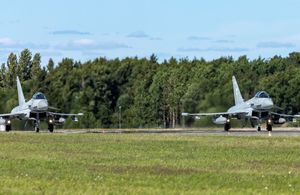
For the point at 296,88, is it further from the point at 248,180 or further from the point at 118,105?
the point at 248,180

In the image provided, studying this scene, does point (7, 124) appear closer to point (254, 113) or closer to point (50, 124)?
point (50, 124)

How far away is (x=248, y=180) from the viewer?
21016 millimetres

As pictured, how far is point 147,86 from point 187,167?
119m

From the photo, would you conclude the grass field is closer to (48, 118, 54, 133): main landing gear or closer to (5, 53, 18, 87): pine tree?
(48, 118, 54, 133): main landing gear

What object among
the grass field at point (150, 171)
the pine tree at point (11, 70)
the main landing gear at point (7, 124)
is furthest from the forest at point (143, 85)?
the grass field at point (150, 171)

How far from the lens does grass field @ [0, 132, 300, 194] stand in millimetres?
18984

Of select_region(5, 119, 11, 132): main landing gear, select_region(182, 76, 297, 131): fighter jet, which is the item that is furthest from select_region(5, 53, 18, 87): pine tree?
select_region(182, 76, 297, 131): fighter jet

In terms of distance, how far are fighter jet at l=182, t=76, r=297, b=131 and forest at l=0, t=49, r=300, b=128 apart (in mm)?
20770

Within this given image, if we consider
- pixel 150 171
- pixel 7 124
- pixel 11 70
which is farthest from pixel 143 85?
pixel 150 171

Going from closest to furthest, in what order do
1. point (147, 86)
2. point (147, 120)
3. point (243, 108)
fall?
point (243, 108), point (147, 120), point (147, 86)

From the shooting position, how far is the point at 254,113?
7381 centimetres

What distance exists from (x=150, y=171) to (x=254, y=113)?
51158mm

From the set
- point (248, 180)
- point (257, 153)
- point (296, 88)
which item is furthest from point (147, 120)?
point (248, 180)

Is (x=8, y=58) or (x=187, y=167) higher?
(x=8, y=58)
